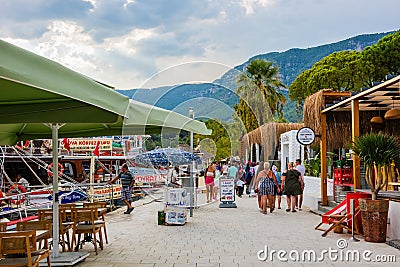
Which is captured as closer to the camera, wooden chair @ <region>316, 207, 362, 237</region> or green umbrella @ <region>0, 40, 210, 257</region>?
green umbrella @ <region>0, 40, 210, 257</region>

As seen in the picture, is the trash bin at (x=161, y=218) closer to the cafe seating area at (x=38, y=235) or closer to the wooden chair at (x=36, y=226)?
the cafe seating area at (x=38, y=235)

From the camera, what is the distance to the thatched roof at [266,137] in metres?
16.2

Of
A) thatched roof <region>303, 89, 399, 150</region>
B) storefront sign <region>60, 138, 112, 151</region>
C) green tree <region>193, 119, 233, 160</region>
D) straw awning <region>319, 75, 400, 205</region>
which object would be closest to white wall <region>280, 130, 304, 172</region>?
thatched roof <region>303, 89, 399, 150</region>

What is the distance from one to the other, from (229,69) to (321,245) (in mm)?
5497

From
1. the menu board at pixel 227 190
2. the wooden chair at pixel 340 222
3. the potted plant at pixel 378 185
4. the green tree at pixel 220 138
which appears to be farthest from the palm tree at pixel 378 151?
the menu board at pixel 227 190

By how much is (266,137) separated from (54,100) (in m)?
15.7

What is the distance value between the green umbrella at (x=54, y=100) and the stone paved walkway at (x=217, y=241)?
1699mm

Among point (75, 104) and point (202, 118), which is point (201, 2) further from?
point (75, 104)

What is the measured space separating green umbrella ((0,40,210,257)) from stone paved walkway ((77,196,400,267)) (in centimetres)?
170

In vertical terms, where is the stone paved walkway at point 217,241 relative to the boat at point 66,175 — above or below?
below

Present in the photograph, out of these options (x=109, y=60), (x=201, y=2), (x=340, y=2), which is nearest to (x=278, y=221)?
(x=201, y=2)

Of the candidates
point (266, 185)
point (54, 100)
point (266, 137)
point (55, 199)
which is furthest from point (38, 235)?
point (266, 137)

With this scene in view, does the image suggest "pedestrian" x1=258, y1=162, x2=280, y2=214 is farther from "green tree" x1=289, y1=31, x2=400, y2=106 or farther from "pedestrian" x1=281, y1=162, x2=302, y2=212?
"green tree" x1=289, y1=31, x2=400, y2=106

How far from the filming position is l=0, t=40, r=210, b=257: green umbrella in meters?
3.34
